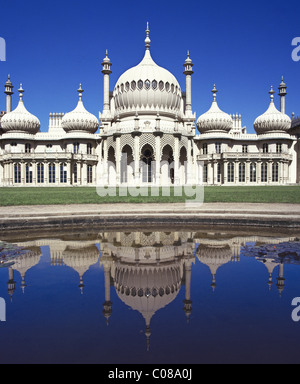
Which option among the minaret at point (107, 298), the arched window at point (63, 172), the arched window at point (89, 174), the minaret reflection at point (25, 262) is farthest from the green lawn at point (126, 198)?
the arched window at point (89, 174)

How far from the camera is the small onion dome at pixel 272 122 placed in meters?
51.6

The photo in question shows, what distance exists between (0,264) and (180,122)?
44981 millimetres

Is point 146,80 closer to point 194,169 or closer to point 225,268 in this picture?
point 194,169

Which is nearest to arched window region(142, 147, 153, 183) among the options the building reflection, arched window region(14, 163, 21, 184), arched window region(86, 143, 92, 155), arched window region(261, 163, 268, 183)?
arched window region(86, 143, 92, 155)

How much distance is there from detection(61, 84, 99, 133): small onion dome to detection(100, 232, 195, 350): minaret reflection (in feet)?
140

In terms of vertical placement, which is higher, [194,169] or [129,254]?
[194,169]

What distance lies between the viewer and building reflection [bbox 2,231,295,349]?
16.7 ft

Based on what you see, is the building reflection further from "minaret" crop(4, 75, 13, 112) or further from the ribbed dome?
"minaret" crop(4, 75, 13, 112)

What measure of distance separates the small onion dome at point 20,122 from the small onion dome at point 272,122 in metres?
34.5

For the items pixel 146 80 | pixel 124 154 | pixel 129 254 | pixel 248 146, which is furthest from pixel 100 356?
pixel 248 146

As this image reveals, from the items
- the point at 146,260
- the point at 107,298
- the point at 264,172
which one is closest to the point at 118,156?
the point at 264,172

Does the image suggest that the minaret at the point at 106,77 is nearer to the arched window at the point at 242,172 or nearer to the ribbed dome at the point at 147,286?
the arched window at the point at 242,172

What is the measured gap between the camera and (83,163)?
48531mm

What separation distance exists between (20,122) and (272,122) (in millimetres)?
37951
